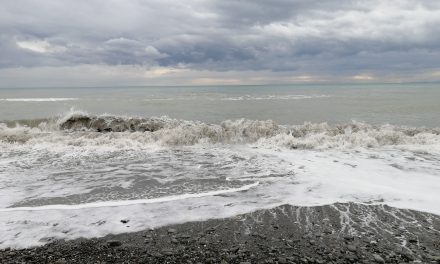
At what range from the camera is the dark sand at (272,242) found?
4.95 m

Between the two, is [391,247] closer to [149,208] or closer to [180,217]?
[180,217]

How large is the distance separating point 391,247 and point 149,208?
4225mm

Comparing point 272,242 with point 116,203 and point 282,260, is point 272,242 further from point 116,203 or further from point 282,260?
point 116,203

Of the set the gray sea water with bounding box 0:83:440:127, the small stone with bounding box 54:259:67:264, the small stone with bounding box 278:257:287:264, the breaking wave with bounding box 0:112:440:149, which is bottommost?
the gray sea water with bounding box 0:83:440:127

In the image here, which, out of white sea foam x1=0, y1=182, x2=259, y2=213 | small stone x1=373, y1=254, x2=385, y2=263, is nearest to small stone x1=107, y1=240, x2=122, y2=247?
white sea foam x1=0, y1=182, x2=259, y2=213

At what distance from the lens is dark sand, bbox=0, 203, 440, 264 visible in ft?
16.2

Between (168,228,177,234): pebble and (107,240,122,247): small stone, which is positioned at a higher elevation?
(107,240,122,247): small stone

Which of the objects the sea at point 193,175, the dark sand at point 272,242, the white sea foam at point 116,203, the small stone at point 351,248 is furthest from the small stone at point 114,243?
the small stone at point 351,248

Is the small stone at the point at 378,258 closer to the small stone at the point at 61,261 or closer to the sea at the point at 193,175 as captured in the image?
the sea at the point at 193,175

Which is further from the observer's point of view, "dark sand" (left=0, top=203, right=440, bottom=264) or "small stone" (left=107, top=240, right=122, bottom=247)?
"small stone" (left=107, top=240, right=122, bottom=247)

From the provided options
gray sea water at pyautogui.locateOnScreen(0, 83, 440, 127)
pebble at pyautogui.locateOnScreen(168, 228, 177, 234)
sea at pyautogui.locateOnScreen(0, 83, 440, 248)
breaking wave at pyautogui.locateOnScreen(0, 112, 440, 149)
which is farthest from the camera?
gray sea water at pyautogui.locateOnScreen(0, 83, 440, 127)

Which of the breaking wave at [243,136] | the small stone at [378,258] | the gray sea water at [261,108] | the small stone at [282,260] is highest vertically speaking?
the small stone at [378,258]

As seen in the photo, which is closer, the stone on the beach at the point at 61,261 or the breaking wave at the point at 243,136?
the stone on the beach at the point at 61,261

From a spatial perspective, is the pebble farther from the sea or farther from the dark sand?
the sea
